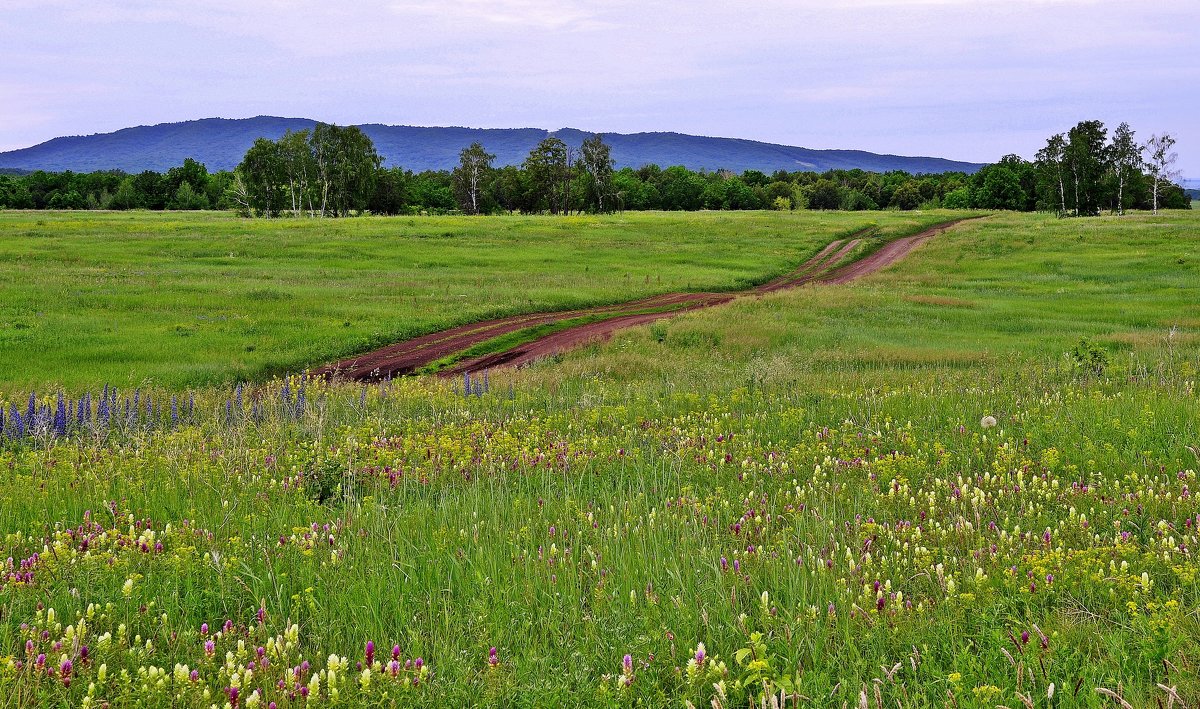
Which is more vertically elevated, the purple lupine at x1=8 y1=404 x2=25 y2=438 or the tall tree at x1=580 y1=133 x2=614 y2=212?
the tall tree at x1=580 y1=133 x2=614 y2=212

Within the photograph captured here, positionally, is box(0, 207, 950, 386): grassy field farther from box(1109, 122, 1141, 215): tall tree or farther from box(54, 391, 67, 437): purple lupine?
box(1109, 122, 1141, 215): tall tree

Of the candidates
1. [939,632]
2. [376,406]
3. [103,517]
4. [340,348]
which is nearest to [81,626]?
[103,517]

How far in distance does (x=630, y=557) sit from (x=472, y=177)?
141 meters

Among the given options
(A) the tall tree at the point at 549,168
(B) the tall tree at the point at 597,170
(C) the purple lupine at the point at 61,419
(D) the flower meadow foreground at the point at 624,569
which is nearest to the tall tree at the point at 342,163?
(A) the tall tree at the point at 549,168

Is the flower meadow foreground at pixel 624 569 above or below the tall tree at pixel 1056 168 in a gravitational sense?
below

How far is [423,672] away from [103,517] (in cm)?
406

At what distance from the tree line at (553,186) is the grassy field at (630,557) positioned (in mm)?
108588

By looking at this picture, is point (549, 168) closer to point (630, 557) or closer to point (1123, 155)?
point (1123, 155)

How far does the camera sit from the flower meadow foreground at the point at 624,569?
12.5 feet

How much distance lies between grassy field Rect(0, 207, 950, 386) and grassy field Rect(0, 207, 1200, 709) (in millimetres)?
11529

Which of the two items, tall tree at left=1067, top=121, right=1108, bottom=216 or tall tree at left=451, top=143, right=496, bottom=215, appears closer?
tall tree at left=1067, top=121, right=1108, bottom=216

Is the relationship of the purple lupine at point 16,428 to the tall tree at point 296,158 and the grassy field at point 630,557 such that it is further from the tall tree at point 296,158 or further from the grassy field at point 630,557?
the tall tree at point 296,158

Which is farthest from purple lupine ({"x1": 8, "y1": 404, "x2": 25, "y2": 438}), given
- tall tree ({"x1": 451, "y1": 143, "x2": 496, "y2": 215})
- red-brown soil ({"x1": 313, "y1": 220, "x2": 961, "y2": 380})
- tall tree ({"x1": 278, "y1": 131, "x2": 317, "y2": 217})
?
tall tree ({"x1": 451, "y1": 143, "x2": 496, "y2": 215})

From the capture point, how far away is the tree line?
109562 mm
